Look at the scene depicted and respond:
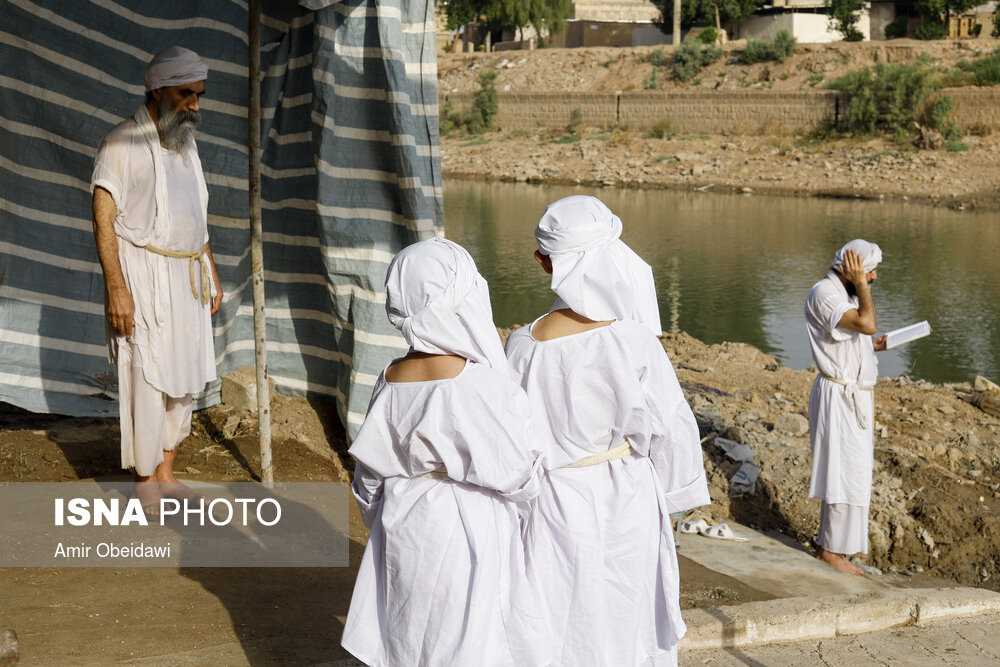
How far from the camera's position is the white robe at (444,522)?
89.7 inches

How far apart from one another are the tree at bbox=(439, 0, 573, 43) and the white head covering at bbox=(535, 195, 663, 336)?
41385 mm

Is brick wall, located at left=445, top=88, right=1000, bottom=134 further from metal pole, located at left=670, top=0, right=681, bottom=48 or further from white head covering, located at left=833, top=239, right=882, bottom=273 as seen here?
white head covering, located at left=833, top=239, right=882, bottom=273

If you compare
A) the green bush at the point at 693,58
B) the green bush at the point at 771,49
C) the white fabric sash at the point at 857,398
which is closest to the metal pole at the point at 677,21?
the green bush at the point at 693,58

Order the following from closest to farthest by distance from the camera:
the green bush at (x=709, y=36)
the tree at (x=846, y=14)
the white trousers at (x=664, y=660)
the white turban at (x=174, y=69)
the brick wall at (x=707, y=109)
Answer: the white trousers at (x=664, y=660) < the white turban at (x=174, y=69) < the brick wall at (x=707, y=109) < the green bush at (x=709, y=36) < the tree at (x=846, y=14)

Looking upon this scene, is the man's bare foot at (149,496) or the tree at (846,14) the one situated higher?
the tree at (846,14)

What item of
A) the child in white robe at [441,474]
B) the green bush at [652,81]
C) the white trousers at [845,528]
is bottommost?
the white trousers at [845,528]

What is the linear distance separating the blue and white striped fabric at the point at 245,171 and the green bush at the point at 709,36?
33112 mm

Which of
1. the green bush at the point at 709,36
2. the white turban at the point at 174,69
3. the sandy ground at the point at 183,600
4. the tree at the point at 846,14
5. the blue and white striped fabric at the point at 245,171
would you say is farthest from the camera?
the tree at the point at 846,14

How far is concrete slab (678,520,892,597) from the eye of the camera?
15.2ft

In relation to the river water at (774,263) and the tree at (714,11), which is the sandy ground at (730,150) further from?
the tree at (714,11)

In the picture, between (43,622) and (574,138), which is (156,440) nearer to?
(43,622)

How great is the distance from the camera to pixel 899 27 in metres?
38.8

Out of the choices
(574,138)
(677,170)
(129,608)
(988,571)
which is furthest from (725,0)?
(129,608)

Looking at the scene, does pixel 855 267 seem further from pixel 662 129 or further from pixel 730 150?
pixel 662 129
